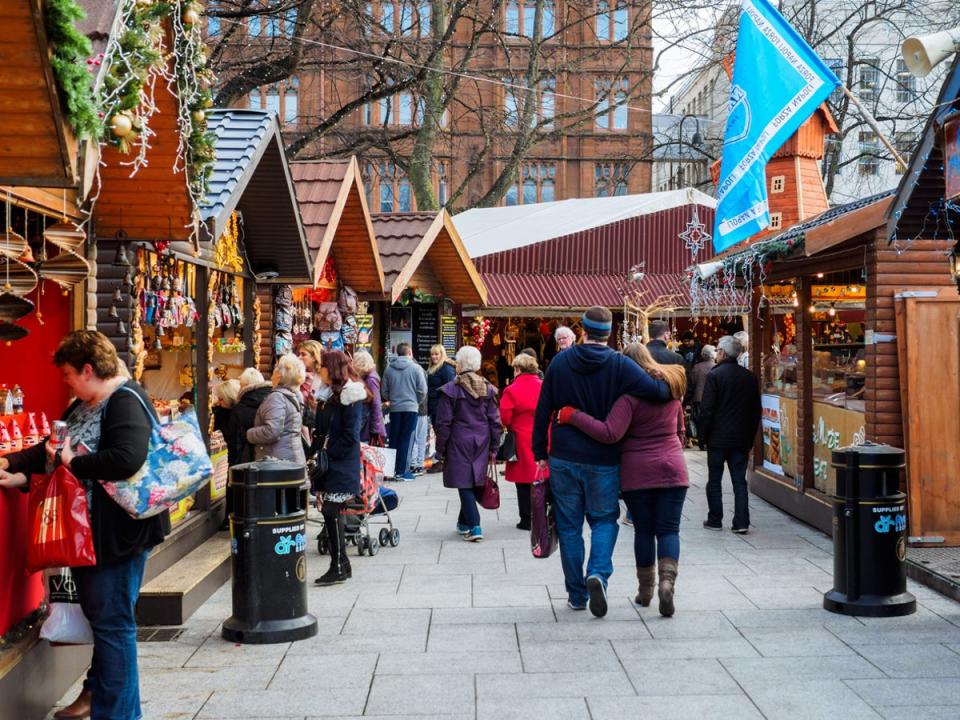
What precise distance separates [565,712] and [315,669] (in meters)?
1.57

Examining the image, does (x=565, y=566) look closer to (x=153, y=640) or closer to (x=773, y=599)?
(x=773, y=599)

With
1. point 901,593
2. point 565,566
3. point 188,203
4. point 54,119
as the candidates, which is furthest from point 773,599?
point 54,119

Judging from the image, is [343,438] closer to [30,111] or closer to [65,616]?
[65,616]

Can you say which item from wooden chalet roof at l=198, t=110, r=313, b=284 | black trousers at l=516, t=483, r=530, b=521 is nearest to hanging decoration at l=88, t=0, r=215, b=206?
wooden chalet roof at l=198, t=110, r=313, b=284

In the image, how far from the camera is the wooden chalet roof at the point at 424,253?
17078mm

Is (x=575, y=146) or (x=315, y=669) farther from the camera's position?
(x=575, y=146)

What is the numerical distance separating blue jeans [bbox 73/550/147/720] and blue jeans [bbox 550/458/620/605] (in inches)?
125

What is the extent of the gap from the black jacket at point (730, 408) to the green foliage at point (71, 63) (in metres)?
7.67

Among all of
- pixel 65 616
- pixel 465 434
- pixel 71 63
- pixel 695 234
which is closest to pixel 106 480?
pixel 65 616

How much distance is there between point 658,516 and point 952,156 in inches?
119

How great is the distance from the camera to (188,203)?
7.32m

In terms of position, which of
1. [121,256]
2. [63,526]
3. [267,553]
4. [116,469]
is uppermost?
[121,256]

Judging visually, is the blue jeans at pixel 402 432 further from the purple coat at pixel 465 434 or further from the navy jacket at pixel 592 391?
the navy jacket at pixel 592 391

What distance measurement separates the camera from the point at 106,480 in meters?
4.96
